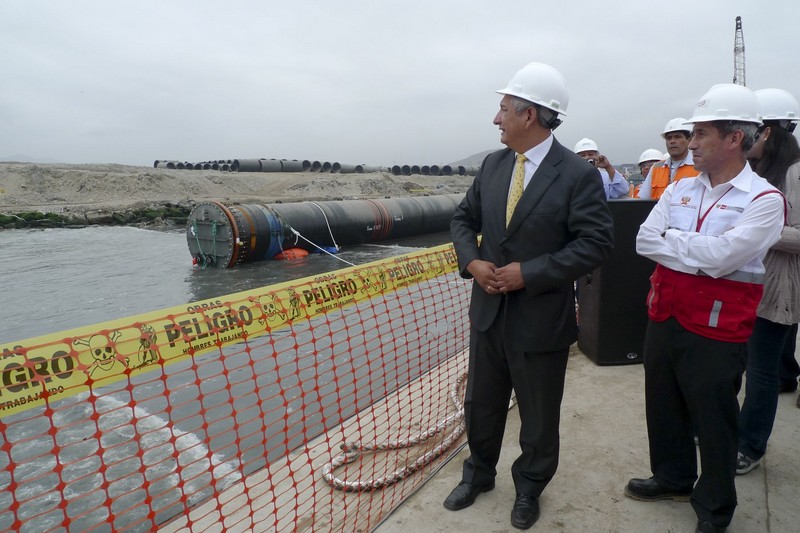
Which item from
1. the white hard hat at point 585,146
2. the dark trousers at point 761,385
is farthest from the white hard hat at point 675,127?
the dark trousers at point 761,385

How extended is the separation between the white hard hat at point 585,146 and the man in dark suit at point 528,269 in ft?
13.0

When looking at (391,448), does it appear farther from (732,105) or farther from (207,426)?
(732,105)

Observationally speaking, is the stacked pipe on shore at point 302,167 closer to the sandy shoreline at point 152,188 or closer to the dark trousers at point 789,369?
the sandy shoreline at point 152,188

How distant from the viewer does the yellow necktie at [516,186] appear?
90.7 inches

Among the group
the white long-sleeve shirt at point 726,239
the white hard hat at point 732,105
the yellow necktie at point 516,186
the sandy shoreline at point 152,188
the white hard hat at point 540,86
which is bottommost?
the white long-sleeve shirt at point 726,239

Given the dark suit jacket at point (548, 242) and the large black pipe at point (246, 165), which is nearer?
the dark suit jacket at point (548, 242)

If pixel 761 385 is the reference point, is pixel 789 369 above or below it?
below

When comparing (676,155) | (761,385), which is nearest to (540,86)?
(761,385)

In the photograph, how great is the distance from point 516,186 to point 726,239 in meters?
0.84

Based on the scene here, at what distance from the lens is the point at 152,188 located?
1124 inches

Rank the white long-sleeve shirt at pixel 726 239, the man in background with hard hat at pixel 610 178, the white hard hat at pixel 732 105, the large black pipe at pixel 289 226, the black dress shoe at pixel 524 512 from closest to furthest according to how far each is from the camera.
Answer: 1. the white long-sleeve shirt at pixel 726 239
2. the white hard hat at pixel 732 105
3. the black dress shoe at pixel 524 512
4. the man in background with hard hat at pixel 610 178
5. the large black pipe at pixel 289 226

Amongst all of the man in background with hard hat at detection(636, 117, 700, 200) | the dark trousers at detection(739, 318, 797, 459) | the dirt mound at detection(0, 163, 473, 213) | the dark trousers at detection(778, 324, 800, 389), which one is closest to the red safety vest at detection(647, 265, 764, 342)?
the dark trousers at detection(739, 318, 797, 459)

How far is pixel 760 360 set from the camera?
2.57m

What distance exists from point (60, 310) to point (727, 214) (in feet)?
31.4
